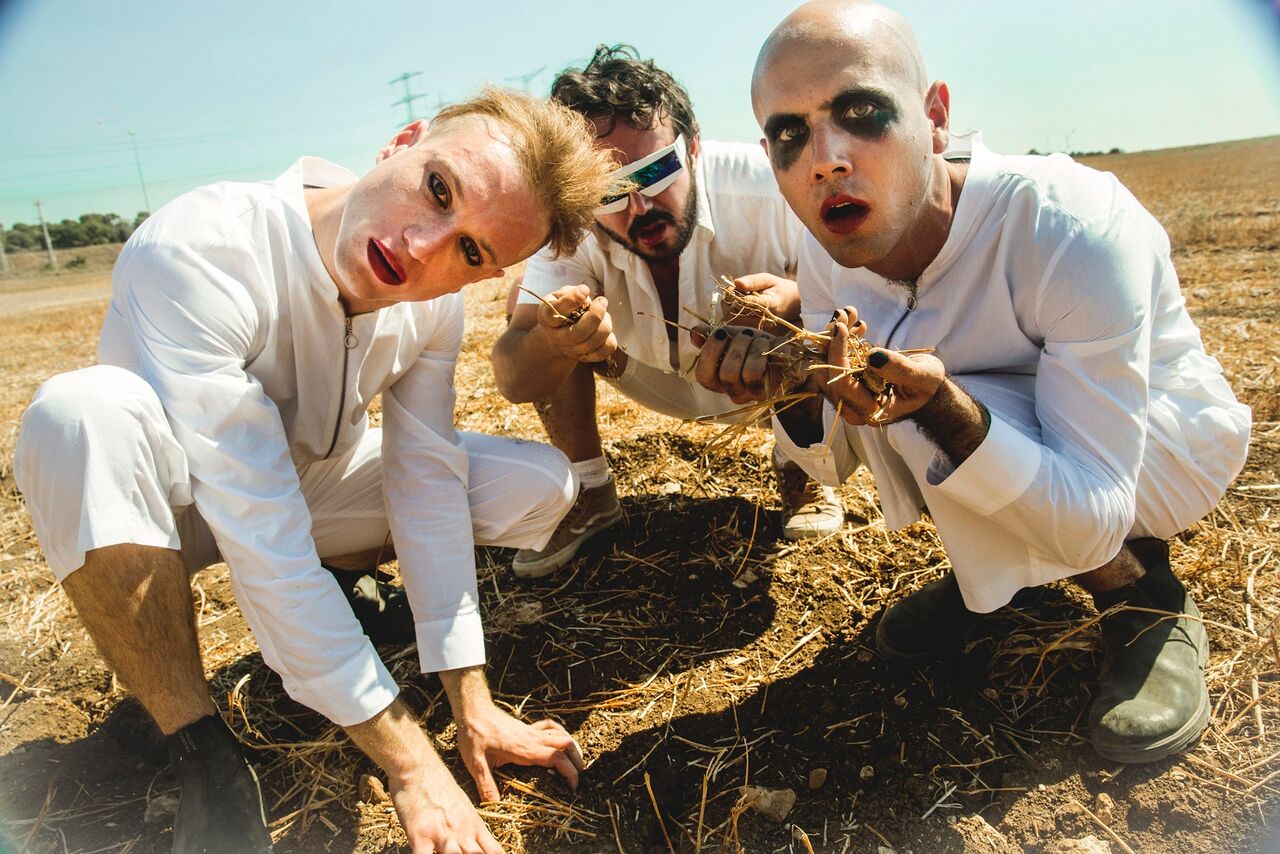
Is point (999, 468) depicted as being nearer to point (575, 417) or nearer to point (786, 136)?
point (786, 136)

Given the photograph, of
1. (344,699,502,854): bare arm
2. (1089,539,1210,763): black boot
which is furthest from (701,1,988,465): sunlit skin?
(344,699,502,854): bare arm

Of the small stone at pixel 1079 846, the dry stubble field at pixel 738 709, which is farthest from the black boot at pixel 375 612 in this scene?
the small stone at pixel 1079 846

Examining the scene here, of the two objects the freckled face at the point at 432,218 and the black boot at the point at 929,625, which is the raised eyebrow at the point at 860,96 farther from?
the black boot at the point at 929,625

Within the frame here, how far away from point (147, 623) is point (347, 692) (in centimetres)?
50

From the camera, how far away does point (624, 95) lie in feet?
10.7

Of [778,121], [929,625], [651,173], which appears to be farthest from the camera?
[651,173]

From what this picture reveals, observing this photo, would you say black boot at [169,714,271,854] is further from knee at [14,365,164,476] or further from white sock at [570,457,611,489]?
white sock at [570,457,611,489]

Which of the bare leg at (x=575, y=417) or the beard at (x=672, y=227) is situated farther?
the bare leg at (x=575, y=417)

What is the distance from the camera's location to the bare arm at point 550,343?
2604 mm

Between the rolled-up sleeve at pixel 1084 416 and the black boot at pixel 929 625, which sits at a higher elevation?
the rolled-up sleeve at pixel 1084 416

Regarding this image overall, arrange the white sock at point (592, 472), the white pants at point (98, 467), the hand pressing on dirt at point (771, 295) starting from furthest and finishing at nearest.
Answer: the white sock at point (592, 472) < the hand pressing on dirt at point (771, 295) < the white pants at point (98, 467)

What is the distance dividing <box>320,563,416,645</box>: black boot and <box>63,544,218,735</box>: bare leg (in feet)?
3.11

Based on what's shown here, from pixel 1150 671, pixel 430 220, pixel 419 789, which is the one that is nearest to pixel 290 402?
pixel 430 220

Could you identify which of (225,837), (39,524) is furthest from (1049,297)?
(39,524)
